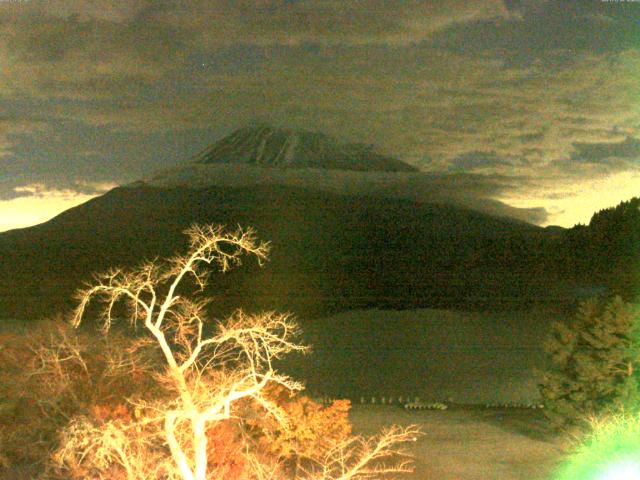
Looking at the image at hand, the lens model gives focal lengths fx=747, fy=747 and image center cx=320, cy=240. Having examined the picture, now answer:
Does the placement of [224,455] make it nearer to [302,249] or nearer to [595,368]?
[595,368]

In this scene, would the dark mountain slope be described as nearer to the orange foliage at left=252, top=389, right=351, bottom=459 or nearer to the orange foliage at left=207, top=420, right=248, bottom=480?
the orange foliage at left=252, top=389, right=351, bottom=459

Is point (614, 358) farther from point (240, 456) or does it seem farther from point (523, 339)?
point (523, 339)

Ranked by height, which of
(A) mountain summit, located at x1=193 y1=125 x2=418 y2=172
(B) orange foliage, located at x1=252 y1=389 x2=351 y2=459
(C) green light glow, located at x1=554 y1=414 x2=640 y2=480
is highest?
(A) mountain summit, located at x1=193 y1=125 x2=418 y2=172

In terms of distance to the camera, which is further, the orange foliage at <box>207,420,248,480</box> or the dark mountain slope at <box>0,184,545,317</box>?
the dark mountain slope at <box>0,184,545,317</box>

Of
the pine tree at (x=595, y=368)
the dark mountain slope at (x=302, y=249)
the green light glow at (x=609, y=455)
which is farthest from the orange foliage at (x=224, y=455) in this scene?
the dark mountain slope at (x=302, y=249)

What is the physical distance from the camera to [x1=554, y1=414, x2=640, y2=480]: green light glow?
994 cm

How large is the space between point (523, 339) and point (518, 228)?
27.1 m

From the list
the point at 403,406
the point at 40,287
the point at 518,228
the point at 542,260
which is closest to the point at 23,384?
the point at 403,406

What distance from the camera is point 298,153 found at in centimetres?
7900

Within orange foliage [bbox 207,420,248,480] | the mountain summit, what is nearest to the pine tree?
orange foliage [bbox 207,420,248,480]

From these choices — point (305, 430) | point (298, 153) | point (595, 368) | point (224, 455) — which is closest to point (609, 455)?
point (305, 430)

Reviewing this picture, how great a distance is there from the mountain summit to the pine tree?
194 feet

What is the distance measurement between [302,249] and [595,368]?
4230 cm

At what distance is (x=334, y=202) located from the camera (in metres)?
65.4
